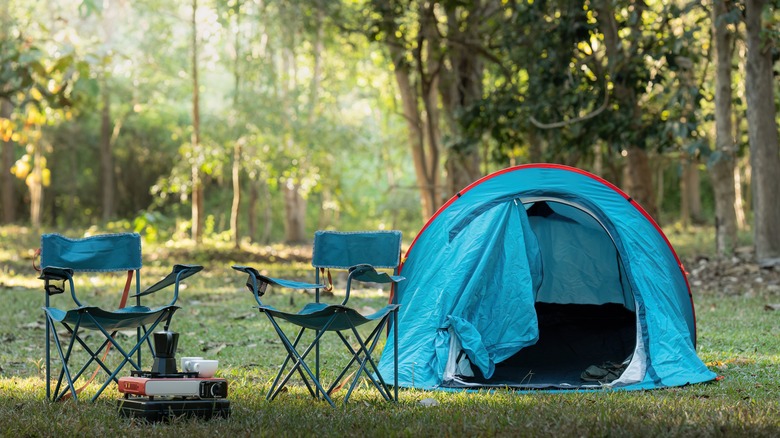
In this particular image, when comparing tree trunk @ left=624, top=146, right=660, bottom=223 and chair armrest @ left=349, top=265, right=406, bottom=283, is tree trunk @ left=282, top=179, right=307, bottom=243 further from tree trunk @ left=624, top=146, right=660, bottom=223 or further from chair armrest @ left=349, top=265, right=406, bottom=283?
chair armrest @ left=349, top=265, right=406, bottom=283

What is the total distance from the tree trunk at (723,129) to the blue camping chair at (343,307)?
18.6ft

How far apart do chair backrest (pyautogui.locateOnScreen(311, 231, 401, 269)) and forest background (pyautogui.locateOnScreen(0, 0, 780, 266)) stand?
2.56 meters

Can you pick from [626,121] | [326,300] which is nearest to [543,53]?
[626,121]

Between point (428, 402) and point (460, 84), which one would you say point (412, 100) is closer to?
point (460, 84)

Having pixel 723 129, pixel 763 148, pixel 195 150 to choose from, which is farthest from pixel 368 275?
pixel 195 150

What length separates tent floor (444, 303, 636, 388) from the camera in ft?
17.1

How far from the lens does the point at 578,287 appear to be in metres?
6.50

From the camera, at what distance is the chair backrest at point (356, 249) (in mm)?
4613

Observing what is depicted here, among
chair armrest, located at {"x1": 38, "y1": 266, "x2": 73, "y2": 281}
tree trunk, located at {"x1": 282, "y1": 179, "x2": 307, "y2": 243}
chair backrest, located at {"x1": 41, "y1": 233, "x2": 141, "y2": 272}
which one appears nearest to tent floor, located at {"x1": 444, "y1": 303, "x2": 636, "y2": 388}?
chair backrest, located at {"x1": 41, "y1": 233, "x2": 141, "y2": 272}

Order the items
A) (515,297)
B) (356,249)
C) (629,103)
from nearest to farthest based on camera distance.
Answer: (356,249), (515,297), (629,103)

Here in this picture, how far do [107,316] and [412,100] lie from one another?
33.5ft

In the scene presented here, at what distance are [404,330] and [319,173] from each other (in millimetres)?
10083

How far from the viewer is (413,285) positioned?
17.9ft

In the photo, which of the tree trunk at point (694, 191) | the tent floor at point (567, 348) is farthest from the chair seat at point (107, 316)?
the tree trunk at point (694, 191)
